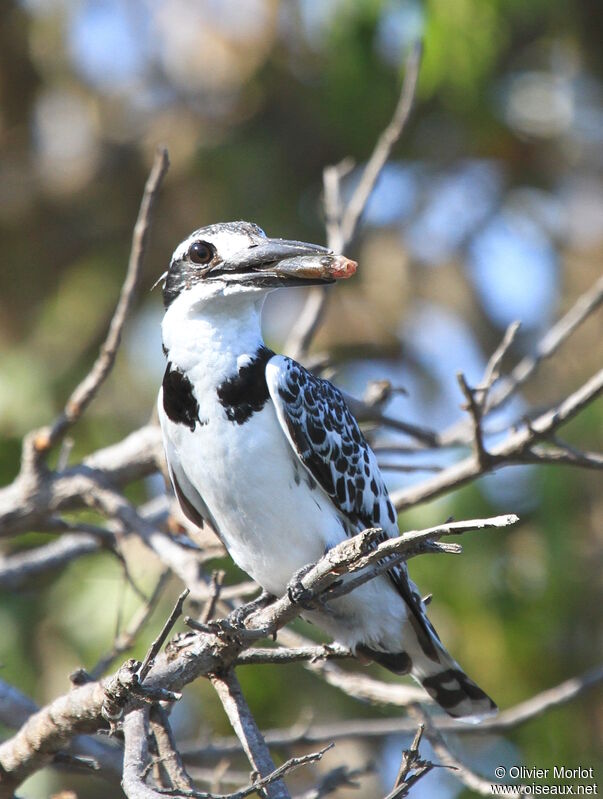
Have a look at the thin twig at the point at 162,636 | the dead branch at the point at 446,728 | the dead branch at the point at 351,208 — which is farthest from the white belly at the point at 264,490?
the dead branch at the point at 351,208

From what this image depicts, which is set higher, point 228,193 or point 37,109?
point 37,109

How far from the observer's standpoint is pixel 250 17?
26.6 ft

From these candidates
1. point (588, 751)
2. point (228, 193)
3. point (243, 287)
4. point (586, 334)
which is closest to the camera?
point (243, 287)

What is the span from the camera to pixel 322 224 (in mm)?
7637

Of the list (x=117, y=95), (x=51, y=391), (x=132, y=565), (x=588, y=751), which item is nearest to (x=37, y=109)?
(x=117, y=95)

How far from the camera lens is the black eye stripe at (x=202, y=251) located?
3461 millimetres

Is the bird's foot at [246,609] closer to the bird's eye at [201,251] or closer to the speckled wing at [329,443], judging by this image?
the speckled wing at [329,443]

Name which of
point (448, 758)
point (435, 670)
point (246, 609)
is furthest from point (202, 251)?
point (448, 758)

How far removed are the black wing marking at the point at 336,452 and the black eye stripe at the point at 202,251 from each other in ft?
1.34

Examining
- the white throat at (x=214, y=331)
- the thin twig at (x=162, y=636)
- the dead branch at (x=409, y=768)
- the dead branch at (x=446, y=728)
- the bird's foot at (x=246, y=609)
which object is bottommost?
the dead branch at (x=409, y=768)

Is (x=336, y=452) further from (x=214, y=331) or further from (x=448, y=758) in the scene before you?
(x=448, y=758)

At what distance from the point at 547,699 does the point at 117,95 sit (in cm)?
632

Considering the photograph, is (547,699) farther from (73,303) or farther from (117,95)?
(117,95)

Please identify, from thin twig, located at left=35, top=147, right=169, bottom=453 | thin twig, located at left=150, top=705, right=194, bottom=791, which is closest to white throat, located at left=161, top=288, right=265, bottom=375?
thin twig, located at left=35, top=147, right=169, bottom=453
